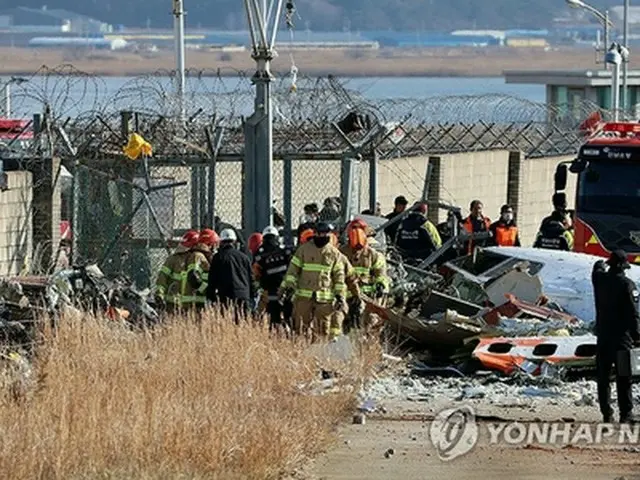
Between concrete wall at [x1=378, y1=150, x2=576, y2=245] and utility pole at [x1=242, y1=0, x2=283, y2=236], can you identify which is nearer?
utility pole at [x1=242, y1=0, x2=283, y2=236]

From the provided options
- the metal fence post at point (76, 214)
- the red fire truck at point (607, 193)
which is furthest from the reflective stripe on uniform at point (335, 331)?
the red fire truck at point (607, 193)

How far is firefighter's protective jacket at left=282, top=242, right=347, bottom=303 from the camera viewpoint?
56.4 feet

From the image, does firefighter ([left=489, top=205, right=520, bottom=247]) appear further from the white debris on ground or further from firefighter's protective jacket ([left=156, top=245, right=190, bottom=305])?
the white debris on ground

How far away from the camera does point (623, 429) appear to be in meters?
14.2

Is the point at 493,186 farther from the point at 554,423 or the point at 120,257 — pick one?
the point at 554,423

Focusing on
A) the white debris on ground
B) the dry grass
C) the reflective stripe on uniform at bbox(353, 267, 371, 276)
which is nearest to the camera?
the dry grass

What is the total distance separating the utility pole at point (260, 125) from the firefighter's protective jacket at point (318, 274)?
1730 mm

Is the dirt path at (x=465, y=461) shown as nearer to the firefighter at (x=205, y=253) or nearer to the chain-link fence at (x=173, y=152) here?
the firefighter at (x=205, y=253)

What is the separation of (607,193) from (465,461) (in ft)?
38.4

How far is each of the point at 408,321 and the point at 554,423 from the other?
3502 millimetres

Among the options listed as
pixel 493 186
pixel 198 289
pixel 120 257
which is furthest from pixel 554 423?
pixel 493 186

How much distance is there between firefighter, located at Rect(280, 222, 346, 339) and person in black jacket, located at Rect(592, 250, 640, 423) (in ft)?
10.6

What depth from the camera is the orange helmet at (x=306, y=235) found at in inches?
690

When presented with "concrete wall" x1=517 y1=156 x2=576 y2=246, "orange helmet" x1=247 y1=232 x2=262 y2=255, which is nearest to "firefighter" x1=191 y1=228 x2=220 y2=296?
"orange helmet" x1=247 y1=232 x2=262 y2=255
